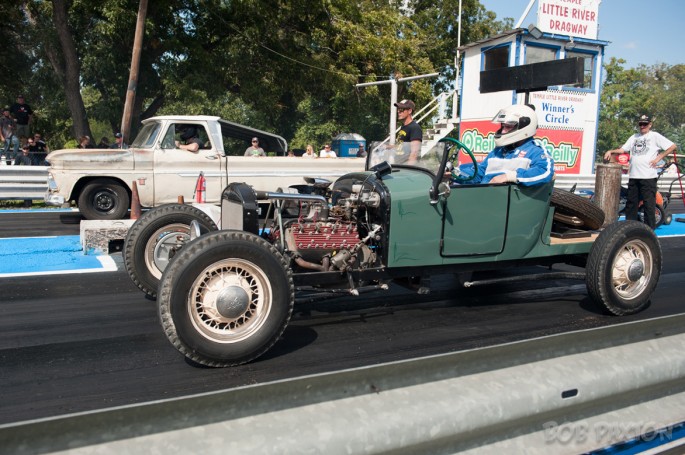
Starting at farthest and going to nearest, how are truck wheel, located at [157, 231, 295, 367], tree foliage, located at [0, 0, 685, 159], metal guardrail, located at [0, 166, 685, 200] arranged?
1. tree foliage, located at [0, 0, 685, 159]
2. metal guardrail, located at [0, 166, 685, 200]
3. truck wheel, located at [157, 231, 295, 367]

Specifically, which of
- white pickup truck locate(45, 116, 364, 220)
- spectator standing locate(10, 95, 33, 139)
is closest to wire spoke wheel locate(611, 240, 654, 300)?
white pickup truck locate(45, 116, 364, 220)

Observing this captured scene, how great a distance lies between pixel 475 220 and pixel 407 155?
39.4 inches

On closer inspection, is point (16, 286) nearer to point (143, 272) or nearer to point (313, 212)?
point (143, 272)

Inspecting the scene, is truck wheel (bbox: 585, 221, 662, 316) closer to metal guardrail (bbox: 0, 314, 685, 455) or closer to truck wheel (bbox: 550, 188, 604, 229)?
truck wheel (bbox: 550, 188, 604, 229)

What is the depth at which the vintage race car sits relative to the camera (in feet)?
12.1

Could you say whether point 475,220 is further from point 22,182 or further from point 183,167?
point 22,182

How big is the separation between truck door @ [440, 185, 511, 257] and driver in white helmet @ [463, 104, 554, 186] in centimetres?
18

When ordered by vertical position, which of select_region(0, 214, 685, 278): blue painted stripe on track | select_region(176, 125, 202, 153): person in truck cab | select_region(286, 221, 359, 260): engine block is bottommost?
select_region(0, 214, 685, 278): blue painted stripe on track

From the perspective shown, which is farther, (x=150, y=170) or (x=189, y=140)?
(x=189, y=140)

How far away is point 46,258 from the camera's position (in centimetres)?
739

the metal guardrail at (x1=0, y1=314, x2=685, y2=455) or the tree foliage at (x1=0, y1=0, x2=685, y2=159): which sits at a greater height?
the tree foliage at (x1=0, y1=0, x2=685, y2=159)

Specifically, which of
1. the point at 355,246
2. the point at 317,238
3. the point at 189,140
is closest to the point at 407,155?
the point at 355,246

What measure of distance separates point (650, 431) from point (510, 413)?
2.84 feet

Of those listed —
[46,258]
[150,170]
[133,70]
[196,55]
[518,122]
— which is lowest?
[46,258]
